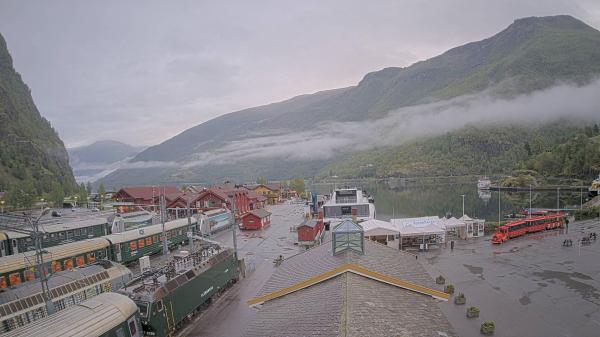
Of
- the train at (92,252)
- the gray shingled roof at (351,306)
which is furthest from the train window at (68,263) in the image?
the gray shingled roof at (351,306)

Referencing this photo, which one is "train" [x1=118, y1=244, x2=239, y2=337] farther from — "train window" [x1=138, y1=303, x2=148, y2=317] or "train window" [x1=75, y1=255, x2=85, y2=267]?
"train window" [x1=75, y1=255, x2=85, y2=267]

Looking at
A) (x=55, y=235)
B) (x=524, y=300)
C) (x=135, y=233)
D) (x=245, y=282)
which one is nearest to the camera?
(x=524, y=300)

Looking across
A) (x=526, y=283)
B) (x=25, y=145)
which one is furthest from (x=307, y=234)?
(x=25, y=145)

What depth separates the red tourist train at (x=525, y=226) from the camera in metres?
32.8

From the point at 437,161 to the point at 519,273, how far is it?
515 ft

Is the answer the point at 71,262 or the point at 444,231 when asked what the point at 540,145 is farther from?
the point at 71,262

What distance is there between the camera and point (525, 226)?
3525cm

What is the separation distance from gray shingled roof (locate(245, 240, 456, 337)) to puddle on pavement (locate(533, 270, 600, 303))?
1194 cm

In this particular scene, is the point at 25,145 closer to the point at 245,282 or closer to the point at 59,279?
the point at 245,282

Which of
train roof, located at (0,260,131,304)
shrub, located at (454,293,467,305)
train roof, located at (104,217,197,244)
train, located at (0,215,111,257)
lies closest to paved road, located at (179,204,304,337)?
train roof, located at (0,260,131,304)

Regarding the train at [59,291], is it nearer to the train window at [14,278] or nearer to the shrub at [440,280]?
the train window at [14,278]

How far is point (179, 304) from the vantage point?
1655cm

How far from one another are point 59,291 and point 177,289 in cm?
513

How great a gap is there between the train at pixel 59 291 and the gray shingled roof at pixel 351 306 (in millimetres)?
9389
